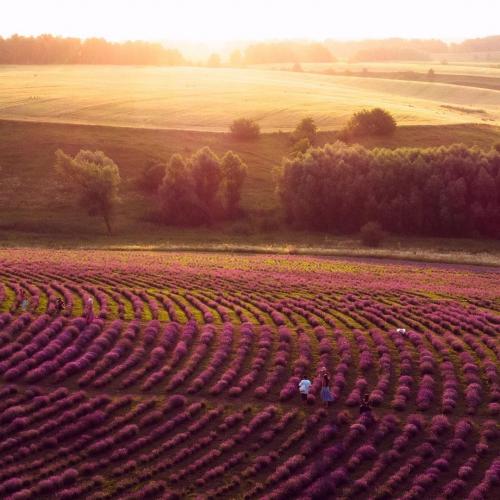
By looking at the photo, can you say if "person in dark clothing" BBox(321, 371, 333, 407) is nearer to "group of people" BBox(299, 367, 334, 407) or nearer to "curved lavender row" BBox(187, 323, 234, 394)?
"group of people" BBox(299, 367, 334, 407)

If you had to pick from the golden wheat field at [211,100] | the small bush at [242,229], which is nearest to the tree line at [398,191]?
the small bush at [242,229]

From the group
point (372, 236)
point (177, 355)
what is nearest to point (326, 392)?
point (177, 355)

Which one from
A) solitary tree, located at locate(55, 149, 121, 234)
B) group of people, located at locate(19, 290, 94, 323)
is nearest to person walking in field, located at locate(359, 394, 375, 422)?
group of people, located at locate(19, 290, 94, 323)

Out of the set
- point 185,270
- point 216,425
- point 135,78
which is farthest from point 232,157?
point 135,78

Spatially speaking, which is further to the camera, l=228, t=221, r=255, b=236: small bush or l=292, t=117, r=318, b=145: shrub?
l=292, t=117, r=318, b=145: shrub

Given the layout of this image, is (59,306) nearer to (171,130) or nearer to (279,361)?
(279,361)
